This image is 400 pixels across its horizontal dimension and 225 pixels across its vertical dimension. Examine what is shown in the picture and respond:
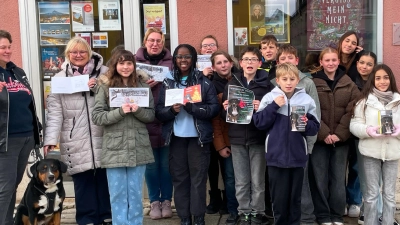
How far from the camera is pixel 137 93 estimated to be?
4453mm

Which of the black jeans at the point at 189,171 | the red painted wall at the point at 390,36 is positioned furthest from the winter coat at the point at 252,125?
the red painted wall at the point at 390,36

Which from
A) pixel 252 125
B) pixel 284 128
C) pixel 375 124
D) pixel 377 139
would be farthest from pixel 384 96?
pixel 252 125

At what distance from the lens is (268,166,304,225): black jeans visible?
174 inches

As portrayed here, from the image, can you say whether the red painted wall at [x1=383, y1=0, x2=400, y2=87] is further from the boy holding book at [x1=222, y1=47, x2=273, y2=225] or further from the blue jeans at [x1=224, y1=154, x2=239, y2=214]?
the blue jeans at [x1=224, y1=154, x2=239, y2=214]

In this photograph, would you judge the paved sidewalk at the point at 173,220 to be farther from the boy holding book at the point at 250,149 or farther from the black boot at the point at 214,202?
the boy holding book at the point at 250,149

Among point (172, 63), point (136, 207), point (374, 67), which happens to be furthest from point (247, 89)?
point (136, 207)

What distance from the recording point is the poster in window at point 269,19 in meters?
6.02

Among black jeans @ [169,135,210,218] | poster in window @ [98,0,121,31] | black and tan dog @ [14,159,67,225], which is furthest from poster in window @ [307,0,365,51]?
black and tan dog @ [14,159,67,225]

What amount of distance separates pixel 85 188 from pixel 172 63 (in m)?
1.58

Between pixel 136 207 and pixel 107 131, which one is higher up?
pixel 107 131

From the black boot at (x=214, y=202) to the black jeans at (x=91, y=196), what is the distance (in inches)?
→ 46.2

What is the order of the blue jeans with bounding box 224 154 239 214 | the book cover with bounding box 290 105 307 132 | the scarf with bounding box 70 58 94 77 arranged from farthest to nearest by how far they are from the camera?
1. the blue jeans with bounding box 224 154 239 214
2. the scarf with bounding box 70 58 94 77
3. the book cover with bounding box 290 105 307 132

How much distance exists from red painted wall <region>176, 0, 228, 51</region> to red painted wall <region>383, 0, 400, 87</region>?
1.98 metres

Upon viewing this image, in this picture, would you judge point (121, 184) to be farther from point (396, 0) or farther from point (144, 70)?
point (396, 0)
